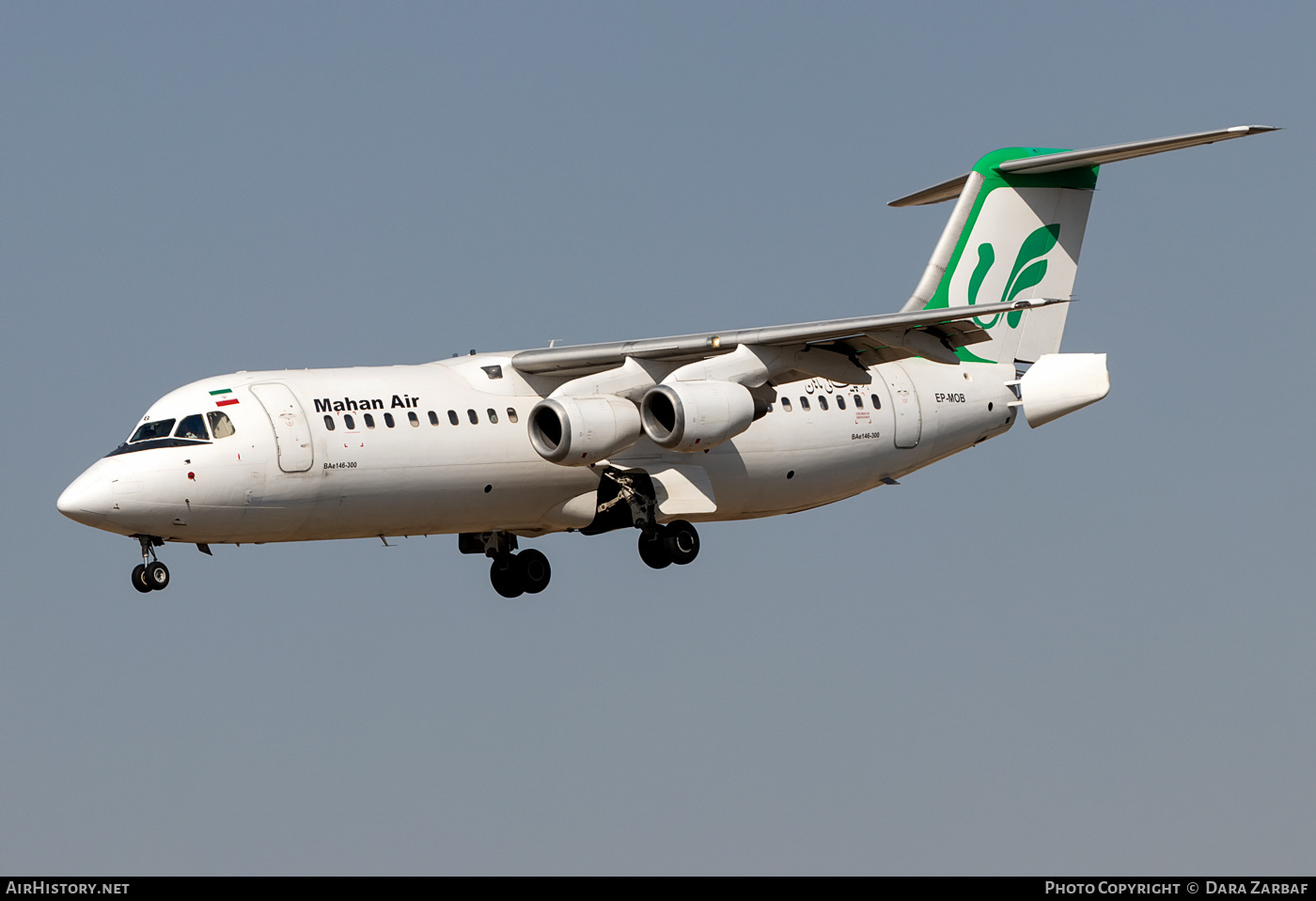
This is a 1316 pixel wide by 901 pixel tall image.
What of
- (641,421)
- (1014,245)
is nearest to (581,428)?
(641,421)

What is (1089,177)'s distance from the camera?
25672 millimetres

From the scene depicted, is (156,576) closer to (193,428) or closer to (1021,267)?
(193,428)

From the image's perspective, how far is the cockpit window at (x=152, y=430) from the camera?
20.6 meters

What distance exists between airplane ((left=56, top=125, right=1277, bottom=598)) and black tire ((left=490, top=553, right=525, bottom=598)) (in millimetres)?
20

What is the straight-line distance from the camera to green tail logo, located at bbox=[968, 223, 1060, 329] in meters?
25.0

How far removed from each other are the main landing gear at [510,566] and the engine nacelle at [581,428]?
2.12m

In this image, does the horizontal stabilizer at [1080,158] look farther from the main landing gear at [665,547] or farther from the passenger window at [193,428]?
the passenger window at [193,428]

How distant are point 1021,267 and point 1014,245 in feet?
0.87

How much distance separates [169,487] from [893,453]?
8084 mm

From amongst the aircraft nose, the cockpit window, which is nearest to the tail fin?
the cockpit window

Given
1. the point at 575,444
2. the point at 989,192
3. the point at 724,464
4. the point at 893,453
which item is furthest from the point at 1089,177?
the point at 575,444

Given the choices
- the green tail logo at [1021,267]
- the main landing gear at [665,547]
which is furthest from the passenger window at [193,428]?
the green tail logo at [1021,267]
